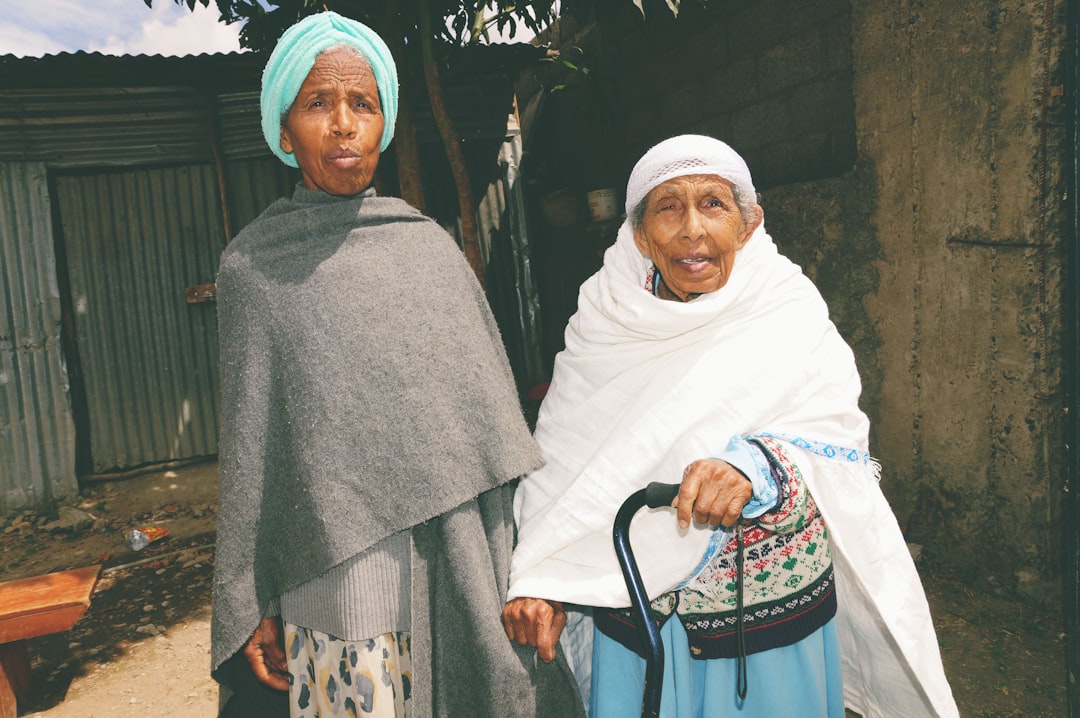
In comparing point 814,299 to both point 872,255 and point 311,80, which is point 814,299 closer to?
point 311,80

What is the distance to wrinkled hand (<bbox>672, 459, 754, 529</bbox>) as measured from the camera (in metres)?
1.30

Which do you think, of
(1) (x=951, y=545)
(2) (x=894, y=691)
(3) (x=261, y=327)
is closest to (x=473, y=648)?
(3) (x=261, y=327)

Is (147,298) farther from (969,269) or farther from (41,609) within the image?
(969,269)

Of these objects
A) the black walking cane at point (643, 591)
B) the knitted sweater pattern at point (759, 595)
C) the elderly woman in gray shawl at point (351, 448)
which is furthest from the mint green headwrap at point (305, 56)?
the knitted sweater pattern at point (759, 595)

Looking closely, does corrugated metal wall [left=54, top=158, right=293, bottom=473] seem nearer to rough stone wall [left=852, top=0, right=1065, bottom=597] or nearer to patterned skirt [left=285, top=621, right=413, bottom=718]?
rough stone wall [left=852, top=0, right=1065, bottom=597]

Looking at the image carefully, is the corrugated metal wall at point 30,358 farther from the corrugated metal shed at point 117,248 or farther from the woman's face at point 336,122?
the woman's face at point 336,122

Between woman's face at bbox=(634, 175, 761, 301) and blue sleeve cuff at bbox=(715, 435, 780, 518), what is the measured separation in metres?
0.48

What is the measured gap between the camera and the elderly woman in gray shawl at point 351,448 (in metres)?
1.45

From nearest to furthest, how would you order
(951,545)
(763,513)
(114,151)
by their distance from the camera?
(763,513)
(951,545)
(114,151)

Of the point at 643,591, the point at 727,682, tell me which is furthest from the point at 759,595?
the point at 643,591

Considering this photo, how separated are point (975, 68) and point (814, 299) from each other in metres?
2.43

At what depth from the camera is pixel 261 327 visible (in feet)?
4.91

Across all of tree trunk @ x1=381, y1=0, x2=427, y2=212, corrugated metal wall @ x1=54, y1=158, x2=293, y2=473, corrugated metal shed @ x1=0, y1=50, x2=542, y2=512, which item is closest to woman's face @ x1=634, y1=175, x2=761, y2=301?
tree trunk @ x1=381, y1=0, x2=427, y2=212

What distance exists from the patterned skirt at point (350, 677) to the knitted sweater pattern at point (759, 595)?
1.96ft
